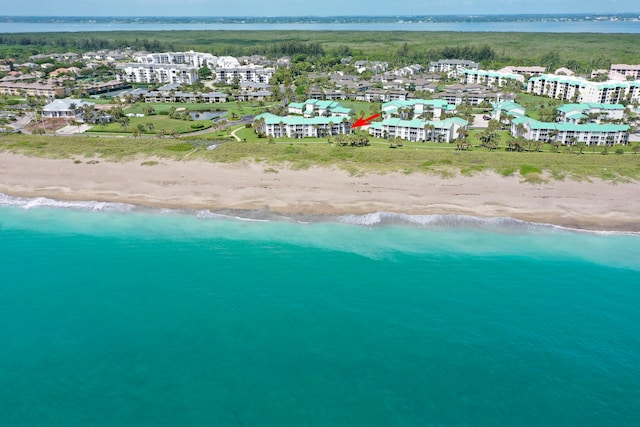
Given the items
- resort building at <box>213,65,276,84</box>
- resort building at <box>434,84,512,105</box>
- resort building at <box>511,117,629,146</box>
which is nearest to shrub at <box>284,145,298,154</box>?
resort building at <box>511,117,629,146</box>

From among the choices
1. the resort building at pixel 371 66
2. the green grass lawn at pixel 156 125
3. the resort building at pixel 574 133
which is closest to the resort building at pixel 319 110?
the green grass lawn at pixel 156 125

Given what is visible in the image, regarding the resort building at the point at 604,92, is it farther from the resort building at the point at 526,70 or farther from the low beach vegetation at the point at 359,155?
the low beach vegetation at the point at 359,155

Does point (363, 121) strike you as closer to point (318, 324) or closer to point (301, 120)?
point (301, 120)

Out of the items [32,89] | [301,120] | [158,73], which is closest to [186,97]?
[158,73]

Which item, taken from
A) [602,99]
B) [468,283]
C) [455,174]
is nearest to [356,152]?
[455,174]

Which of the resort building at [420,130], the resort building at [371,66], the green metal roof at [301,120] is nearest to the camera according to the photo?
the resort building at [420,130]

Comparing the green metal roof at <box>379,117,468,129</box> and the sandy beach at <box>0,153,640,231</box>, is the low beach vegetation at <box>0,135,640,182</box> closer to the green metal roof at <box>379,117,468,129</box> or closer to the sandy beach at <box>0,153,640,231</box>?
the sandy beach at <box>0,153,640,231</box>
